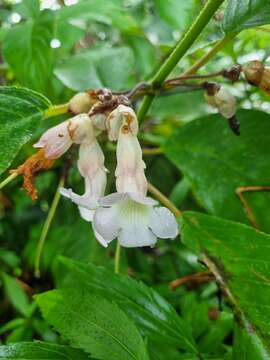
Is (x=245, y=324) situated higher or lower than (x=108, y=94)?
lower

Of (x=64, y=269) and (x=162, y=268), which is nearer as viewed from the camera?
(x=64, y=269)

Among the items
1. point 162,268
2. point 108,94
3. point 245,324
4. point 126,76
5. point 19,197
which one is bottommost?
point 162,268

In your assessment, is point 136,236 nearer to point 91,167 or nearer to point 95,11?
point 91,167

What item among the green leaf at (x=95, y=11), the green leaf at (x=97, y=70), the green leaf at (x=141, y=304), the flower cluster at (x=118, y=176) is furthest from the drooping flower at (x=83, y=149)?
the green leaf at (x=95, y=11)

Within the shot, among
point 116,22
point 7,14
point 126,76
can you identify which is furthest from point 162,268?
point 7,14

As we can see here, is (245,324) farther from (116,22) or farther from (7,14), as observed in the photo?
(7,14)

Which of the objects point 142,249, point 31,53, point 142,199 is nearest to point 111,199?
point 142,199

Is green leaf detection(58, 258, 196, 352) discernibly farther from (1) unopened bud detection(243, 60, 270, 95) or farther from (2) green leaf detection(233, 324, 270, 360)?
(1) unopened bud detection(243, 60, 270, 95)
